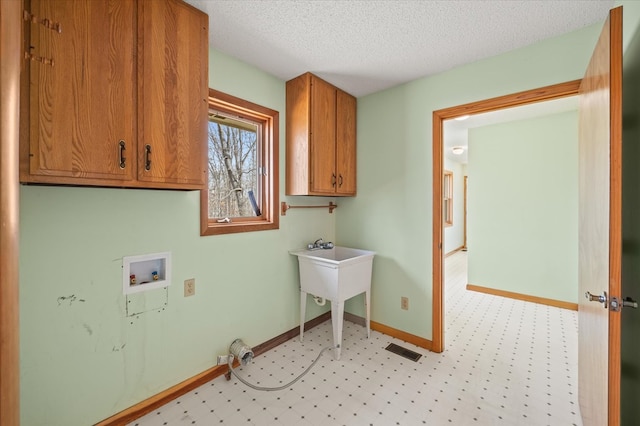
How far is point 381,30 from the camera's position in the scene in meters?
1.66

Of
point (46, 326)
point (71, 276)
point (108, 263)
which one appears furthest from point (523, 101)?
point (46, 326)

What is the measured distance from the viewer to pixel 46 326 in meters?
1.26

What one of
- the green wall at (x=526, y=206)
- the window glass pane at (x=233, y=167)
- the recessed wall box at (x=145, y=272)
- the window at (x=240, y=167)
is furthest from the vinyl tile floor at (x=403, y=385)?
the window glass pane at (x=233, y=167)

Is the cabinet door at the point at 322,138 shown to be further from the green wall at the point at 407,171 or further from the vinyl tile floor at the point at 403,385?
the vinyl tile floor at the point at 403,385

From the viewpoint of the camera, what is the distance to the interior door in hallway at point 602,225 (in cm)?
99

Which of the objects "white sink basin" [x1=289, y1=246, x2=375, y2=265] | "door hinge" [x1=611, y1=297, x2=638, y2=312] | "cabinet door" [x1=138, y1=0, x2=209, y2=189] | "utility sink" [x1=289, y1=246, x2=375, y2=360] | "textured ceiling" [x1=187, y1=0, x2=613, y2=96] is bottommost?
"utility sink" [x1=289, y1=246, x2=375, y2=360]

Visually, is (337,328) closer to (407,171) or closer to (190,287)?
(190,287)

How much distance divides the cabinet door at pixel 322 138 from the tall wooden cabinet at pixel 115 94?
918 mm

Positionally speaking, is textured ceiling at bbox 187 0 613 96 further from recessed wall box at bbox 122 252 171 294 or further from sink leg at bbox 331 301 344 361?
sink leg at bbox 331 301 344 361

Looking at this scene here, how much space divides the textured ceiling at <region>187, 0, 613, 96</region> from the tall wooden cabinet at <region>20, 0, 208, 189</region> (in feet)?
1.03

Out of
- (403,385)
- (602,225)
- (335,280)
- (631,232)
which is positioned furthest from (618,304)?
(335,280)

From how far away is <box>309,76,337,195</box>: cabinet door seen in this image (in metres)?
2.23

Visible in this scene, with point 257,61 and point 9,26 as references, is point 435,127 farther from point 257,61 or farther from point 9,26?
point 9,26

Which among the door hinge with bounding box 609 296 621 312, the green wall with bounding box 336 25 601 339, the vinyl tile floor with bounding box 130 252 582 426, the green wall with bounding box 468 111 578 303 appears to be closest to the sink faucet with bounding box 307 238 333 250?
the green wall with bounding box 336 25 601 339
